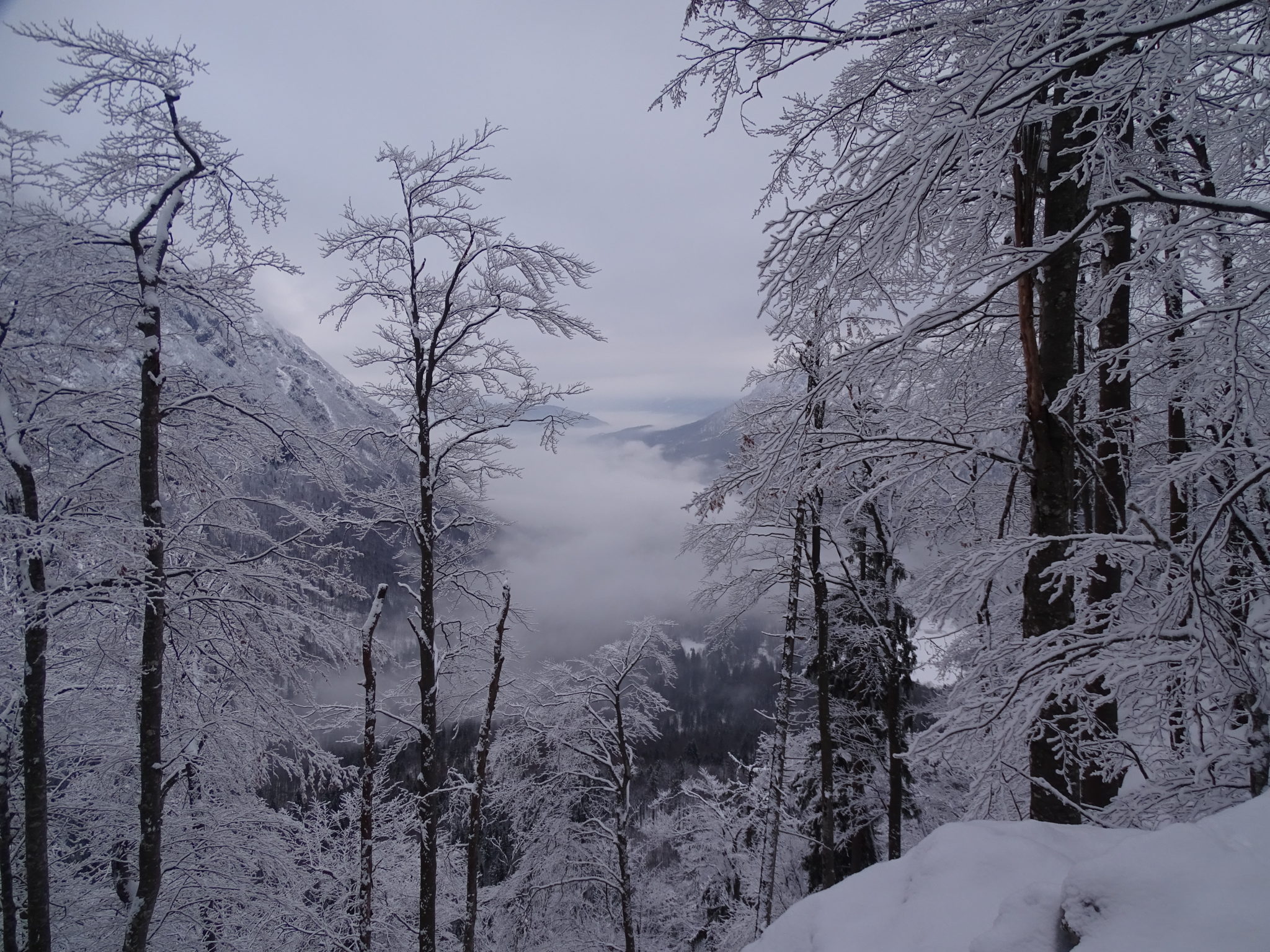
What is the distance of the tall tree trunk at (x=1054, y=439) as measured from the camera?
3379mm

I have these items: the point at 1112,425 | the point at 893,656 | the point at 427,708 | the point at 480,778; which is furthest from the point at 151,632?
the point at 893,656

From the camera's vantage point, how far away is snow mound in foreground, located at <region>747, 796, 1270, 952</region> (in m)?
1.48

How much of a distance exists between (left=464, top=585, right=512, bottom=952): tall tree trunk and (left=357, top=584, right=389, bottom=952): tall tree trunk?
1.25 meters

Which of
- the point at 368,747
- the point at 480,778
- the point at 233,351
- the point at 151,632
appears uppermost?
the point at 233,351

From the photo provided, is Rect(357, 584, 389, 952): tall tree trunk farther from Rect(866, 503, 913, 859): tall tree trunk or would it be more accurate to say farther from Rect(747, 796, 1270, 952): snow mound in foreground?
Rect(866, 503, 913, 859): tall tree trunk

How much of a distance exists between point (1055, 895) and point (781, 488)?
Result: 2155 millimetres

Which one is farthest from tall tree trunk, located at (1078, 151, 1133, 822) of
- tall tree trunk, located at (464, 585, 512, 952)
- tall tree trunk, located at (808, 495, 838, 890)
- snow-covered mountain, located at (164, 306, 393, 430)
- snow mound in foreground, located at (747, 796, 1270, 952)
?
snow-covered mountain, located at (164, 306, 393, 430)

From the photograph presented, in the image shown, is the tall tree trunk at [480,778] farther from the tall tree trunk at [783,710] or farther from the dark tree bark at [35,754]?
the tall tree trunk at [783,710]

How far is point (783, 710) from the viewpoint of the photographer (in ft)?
28.5

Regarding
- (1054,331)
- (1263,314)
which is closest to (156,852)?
(1054,331)

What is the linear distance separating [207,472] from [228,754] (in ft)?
11.1

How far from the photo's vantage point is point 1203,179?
3754mm

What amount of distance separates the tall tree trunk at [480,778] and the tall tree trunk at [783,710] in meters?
4.29

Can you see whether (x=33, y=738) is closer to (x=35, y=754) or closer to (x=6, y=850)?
(x=35, y=754)
